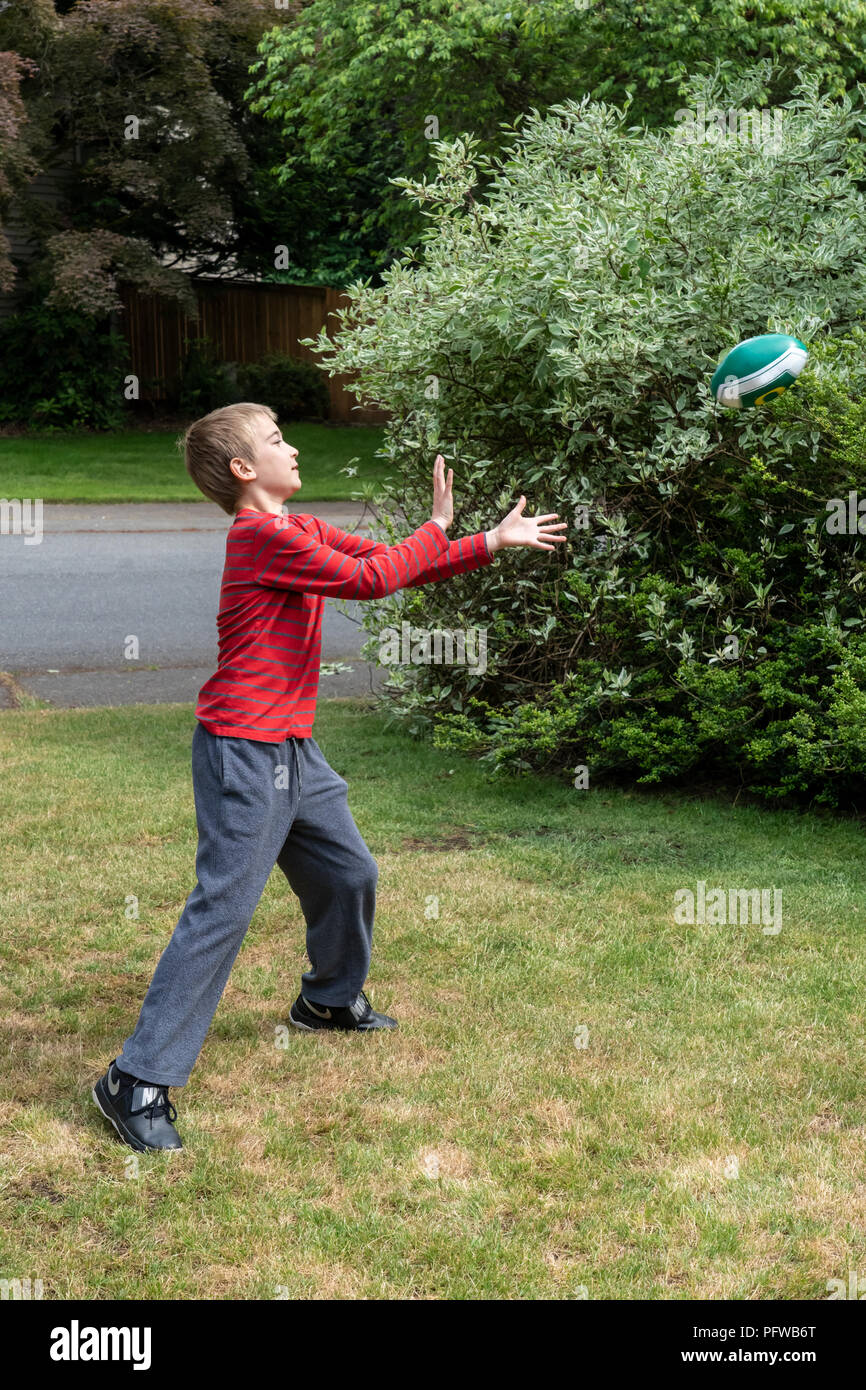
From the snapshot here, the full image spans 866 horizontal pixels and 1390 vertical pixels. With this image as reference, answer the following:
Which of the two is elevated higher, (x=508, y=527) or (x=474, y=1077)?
(x=508, y=527)

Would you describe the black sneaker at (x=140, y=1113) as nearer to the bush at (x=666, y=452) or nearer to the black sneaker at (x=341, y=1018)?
the black sneaker at (x=341, y=1018)

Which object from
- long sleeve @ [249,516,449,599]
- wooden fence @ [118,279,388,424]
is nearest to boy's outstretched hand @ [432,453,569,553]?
long sleeve @ [249,516,449,599]

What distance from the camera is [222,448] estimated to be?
349 cm

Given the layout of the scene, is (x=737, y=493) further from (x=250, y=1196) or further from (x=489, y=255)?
(x=250, y=1196)

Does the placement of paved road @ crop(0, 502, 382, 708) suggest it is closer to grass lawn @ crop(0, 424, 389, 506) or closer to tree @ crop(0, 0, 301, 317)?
grass lawn @ crop(0, 424, 389, 506)

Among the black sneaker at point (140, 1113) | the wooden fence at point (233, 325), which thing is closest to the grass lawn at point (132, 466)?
the wooden fence at point (233, 325)

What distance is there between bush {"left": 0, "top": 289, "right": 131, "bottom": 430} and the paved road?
26.1 ft

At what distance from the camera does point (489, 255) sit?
6660 millimetres

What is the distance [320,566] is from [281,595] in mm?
165

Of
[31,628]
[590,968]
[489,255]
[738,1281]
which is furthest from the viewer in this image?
[31,628]

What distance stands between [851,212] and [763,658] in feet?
6.71

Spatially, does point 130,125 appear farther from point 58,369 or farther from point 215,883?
point 215,883

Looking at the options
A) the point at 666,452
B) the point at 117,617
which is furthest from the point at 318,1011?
the point at 117,617

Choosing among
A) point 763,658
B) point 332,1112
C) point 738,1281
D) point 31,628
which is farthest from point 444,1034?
point 31,628
